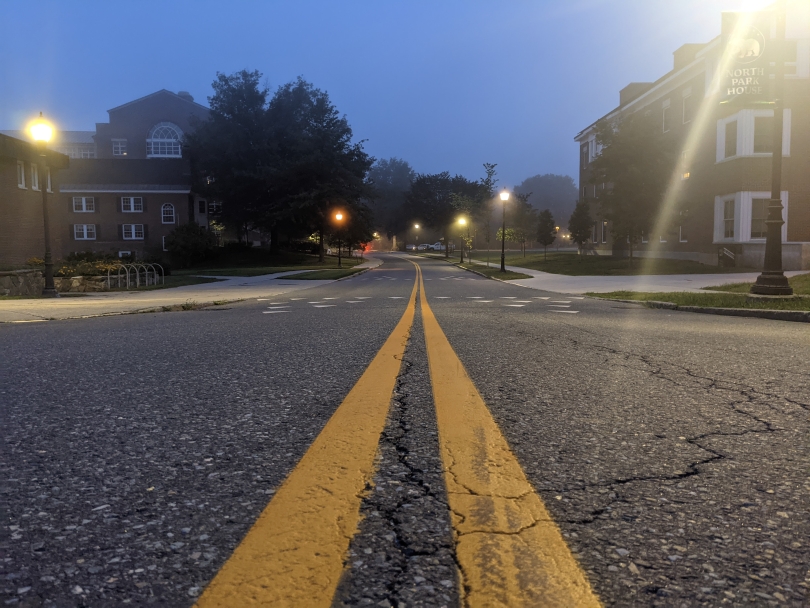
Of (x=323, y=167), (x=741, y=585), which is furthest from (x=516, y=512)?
(x=323, y=167)

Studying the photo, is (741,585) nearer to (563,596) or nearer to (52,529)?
(563,596)

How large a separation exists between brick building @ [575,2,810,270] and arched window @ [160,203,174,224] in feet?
131

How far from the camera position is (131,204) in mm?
56938

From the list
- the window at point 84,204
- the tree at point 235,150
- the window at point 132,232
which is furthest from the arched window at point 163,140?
the window at point 132,232

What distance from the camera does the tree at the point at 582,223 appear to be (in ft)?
167

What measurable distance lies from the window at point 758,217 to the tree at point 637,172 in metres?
4.03

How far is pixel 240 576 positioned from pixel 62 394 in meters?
3.40

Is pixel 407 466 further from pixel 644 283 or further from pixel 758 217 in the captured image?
pixel 758 217

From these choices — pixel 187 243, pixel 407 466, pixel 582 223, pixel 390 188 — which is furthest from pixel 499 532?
pixel 390 188

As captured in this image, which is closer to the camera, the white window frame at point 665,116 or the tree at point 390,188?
the white window frame at point 665,116

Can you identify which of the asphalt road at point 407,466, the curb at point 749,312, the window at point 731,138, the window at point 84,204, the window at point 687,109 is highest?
the window at point 687,109

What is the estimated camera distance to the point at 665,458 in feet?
9.92

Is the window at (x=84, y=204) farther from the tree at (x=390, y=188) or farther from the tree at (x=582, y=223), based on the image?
the tree at (x=390, y=188)

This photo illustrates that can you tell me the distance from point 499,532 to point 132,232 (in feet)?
199
